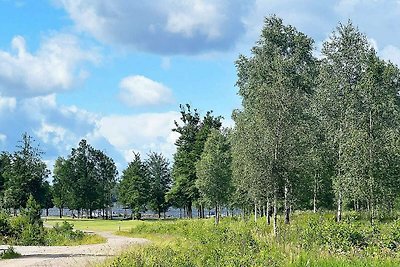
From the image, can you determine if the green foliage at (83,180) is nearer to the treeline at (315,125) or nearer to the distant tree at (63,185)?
the distant tree at (63,185)

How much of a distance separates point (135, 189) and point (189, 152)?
1685 centimetres

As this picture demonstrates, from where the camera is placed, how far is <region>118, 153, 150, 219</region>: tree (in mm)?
92750

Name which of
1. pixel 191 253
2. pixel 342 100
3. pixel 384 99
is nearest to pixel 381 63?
pixel 384 99

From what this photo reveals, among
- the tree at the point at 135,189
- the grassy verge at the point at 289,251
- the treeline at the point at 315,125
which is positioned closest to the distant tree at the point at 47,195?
the tree at the point at 135,189

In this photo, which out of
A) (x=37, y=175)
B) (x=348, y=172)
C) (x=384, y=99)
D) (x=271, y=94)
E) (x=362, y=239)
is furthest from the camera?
(x=37, y=175)

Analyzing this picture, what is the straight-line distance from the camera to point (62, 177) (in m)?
105

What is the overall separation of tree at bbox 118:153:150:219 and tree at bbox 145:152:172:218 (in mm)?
2599

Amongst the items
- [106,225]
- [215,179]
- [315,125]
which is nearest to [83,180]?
[106,225]

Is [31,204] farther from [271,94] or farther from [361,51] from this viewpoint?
[361,51]

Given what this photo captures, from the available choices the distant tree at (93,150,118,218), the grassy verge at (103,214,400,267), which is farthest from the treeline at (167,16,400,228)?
the distant tree at (93,150,118,218)

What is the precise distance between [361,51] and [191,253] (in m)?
31.2

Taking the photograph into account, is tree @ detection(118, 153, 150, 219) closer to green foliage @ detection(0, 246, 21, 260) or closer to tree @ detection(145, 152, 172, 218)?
tree @ detection(145, 152, 172, 218)

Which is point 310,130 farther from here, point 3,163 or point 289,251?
point 3,163

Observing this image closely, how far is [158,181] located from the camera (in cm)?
10338
